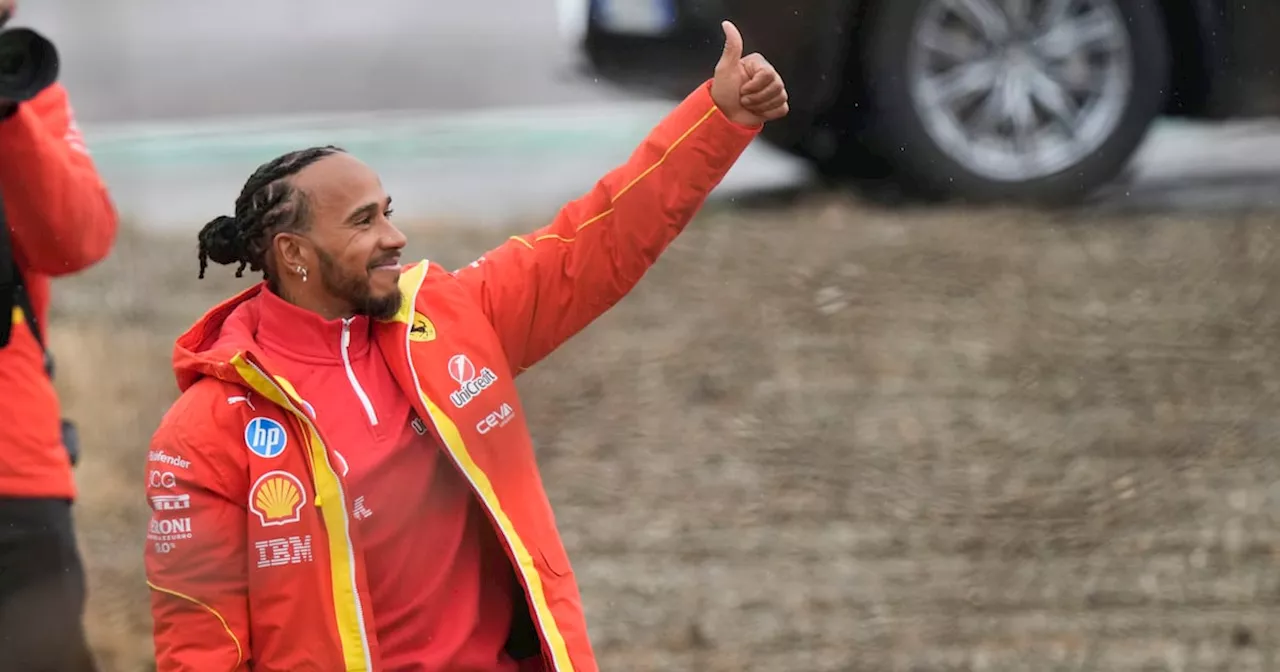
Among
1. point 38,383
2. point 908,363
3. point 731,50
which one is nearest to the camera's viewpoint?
point 731,50

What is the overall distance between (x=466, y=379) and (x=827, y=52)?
136 inches

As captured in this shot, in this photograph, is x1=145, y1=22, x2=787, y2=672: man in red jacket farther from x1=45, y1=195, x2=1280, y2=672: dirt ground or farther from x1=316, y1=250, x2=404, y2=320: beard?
x1=45, y1=195, x2=1280, y2=672: dirt ground

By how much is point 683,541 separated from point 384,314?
2.66 metres

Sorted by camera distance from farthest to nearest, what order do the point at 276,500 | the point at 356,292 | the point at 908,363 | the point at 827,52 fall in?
the point at 827,52 → the point at 908,363 → the point at 356,292 → the point at 276,500

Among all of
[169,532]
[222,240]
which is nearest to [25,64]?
[222,240]

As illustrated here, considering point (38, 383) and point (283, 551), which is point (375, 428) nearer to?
point (283, 551)

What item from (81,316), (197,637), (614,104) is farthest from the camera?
(614,104)

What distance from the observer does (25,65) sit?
9.77ft

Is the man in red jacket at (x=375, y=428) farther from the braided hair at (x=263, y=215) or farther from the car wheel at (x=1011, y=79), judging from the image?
the car wheel at (x=1011, y=79)

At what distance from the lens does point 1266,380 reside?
5508 millimetres

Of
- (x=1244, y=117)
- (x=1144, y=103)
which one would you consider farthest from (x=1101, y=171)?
(x=1244, y=117)

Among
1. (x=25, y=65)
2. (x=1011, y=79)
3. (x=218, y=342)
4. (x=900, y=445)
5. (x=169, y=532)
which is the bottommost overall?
(x=900, y=445)

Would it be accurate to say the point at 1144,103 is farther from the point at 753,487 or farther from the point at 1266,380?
the point at 753,487

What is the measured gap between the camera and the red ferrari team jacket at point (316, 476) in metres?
2.50
